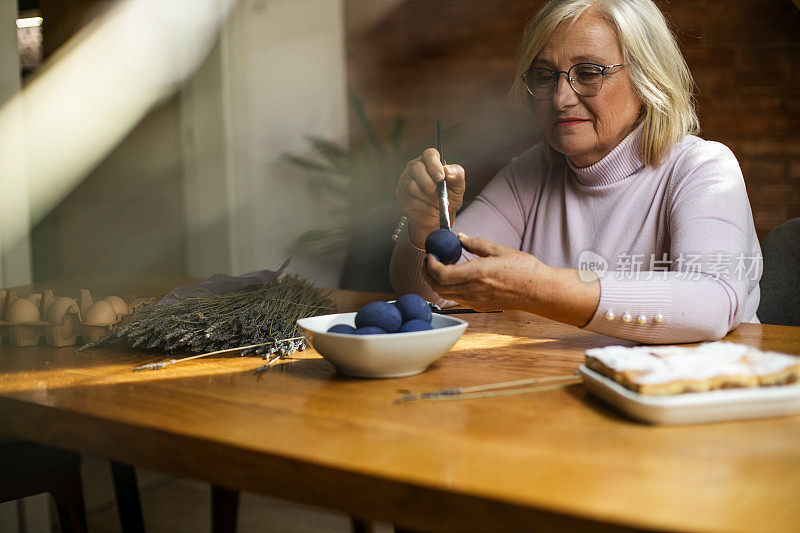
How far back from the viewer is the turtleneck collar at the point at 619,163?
5.08ft

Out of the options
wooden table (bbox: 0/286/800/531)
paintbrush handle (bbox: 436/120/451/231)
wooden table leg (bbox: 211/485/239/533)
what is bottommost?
wooden table leg (bbox: 211/485/239/533)

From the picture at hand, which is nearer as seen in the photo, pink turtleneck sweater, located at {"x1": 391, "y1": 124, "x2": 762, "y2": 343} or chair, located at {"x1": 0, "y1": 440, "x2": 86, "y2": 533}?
pink turtleneck sweater, located at {"x1": 391, "y1": 124, "x2": 762, "y2": 343}

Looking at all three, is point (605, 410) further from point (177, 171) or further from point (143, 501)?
point (177, 171)

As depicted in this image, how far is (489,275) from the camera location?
1.00m

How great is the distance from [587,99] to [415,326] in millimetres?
828

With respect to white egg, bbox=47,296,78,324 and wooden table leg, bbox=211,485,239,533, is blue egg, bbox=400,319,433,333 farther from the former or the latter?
wooden table leg, bbox=211,485,239,533

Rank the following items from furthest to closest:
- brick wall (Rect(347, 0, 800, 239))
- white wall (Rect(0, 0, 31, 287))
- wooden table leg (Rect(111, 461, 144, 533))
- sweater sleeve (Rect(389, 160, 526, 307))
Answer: brick wall (Rect(347, 0, 800, 239)) → white wall (Rect(0, 0, 31, 287)) → sweater sleeve (Rect(389, 160, 526, 307)) → wooden table leg (Rect(111, 461, 144, 533))

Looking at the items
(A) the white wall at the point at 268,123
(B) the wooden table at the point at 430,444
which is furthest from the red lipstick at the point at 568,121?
(A) the white wall at the point at 268,123

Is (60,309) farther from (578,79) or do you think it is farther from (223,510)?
(578,79)

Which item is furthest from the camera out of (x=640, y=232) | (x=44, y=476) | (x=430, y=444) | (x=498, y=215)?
(x=498, y=215)

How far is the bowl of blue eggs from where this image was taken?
877 mm

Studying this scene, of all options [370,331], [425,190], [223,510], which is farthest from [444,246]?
[223,510]

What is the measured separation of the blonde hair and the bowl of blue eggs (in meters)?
0.82

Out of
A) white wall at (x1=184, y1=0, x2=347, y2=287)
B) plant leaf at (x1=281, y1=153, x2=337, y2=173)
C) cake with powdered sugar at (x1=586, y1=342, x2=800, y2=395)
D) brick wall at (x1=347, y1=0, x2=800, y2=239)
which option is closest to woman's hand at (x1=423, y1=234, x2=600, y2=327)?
cake with powdered sugar at (x1=586, y1=342, x2=800, y2=395)
